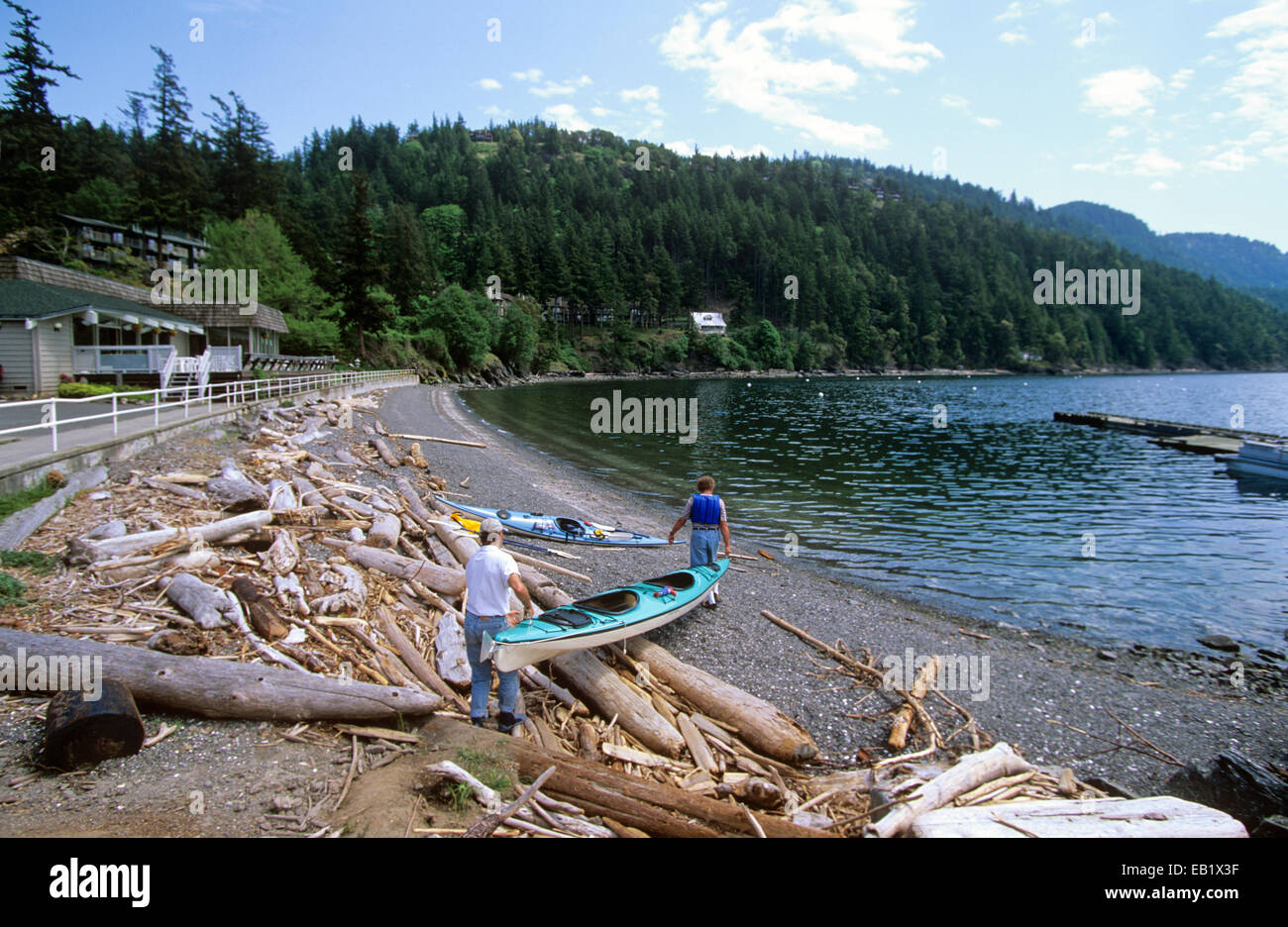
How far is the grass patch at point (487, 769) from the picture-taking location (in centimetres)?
578

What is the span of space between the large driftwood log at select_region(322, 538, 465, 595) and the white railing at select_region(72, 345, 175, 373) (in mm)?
26398

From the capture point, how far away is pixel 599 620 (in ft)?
29.1

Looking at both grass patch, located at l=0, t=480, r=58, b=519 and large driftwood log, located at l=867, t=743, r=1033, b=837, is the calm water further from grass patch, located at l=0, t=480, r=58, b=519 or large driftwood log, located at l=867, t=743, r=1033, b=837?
grass patch, located at l=0, t=480, r=58, b=519

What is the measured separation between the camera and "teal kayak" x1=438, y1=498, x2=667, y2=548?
658 inches

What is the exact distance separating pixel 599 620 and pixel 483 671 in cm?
189

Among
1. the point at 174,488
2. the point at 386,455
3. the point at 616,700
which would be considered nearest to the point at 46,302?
the point at 386,455

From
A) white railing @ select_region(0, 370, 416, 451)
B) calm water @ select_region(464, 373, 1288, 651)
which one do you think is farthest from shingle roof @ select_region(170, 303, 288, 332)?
calm water @ select_region(464, 373, 1288, 651)

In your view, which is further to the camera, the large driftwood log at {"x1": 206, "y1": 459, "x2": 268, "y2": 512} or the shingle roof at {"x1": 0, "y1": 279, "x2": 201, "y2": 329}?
the shingle roof at {"x1": 0, "y1": 279, "x2": 201, "y2": 329}

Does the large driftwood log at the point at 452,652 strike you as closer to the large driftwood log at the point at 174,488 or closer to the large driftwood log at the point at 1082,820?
the large driftwood log at the point at 1082,820

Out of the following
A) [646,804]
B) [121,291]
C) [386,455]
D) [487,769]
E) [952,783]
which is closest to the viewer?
[646,804]

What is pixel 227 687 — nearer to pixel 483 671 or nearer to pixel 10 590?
pixel 483 671

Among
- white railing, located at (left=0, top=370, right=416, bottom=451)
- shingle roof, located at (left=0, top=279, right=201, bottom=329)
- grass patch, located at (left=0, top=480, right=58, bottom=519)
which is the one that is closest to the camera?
grass patch, located at (left=0, top=480, right=58, bottom=519)

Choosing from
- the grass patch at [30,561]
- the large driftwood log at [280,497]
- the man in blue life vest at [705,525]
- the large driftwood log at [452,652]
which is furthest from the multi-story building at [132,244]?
the large driftwood log at [452,652]
